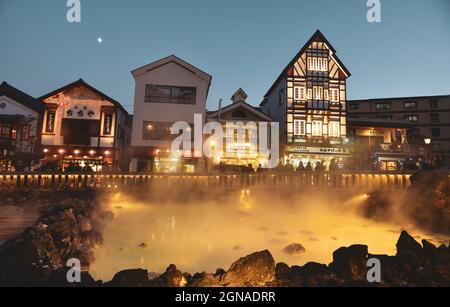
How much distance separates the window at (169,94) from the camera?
27.0m

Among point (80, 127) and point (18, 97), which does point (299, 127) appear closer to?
point (80, 127)

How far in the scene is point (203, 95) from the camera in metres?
27.5

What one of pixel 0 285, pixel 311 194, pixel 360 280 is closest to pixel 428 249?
pixel 360 280

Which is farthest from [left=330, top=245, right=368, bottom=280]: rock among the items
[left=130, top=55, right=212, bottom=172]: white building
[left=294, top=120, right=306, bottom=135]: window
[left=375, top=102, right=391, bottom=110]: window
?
[left=375, top=102, right=391, bottom=110]: window

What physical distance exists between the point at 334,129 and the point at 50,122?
31108mm

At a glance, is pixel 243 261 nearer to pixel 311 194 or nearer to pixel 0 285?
pixel 0 285

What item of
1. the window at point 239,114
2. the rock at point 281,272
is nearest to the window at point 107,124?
the window at point 239,114

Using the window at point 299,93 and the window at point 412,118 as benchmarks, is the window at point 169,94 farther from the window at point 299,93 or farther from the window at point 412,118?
the window at point 412,118

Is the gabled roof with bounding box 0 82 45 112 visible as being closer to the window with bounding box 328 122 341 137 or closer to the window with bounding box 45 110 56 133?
the window with bounding box 45 110 56 133

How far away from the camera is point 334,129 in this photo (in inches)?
1177

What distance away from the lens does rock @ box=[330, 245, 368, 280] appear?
9078mm

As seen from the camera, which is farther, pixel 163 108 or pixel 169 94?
pixel 169 94

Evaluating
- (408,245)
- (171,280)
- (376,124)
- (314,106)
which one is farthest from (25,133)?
(376,124)

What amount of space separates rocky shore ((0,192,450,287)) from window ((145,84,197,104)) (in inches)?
706
